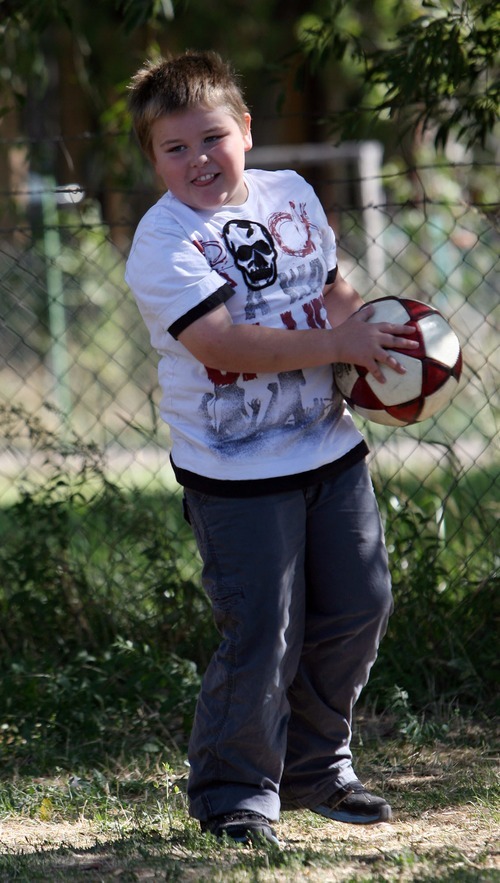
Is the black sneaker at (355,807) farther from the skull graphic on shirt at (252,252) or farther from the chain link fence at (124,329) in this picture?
the chain link fence at (124,329)

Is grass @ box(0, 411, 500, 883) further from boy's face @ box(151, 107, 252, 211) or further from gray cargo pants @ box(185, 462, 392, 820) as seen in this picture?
boy's face @ box(151, 107, 252, 211)

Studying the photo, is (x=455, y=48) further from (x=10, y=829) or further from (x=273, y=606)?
(x=10, y=829)

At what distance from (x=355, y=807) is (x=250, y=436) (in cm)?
104

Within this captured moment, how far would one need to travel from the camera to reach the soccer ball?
281 cm

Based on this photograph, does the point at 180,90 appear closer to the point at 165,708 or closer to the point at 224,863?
the point at 224,863

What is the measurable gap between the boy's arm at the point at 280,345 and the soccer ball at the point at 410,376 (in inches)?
2.1

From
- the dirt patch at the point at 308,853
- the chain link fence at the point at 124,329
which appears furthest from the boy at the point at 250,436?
the chain link fence at the point at 124,329

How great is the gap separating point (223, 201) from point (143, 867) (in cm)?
168

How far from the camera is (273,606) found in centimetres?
278

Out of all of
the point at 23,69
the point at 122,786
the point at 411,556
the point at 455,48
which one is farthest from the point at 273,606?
the point at 23,69

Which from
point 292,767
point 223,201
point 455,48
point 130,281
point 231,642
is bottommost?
point 292,767

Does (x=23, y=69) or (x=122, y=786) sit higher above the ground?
(x=23, y=69)

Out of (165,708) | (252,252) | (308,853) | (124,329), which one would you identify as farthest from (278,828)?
(124,329)

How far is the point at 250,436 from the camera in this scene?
110 inches
